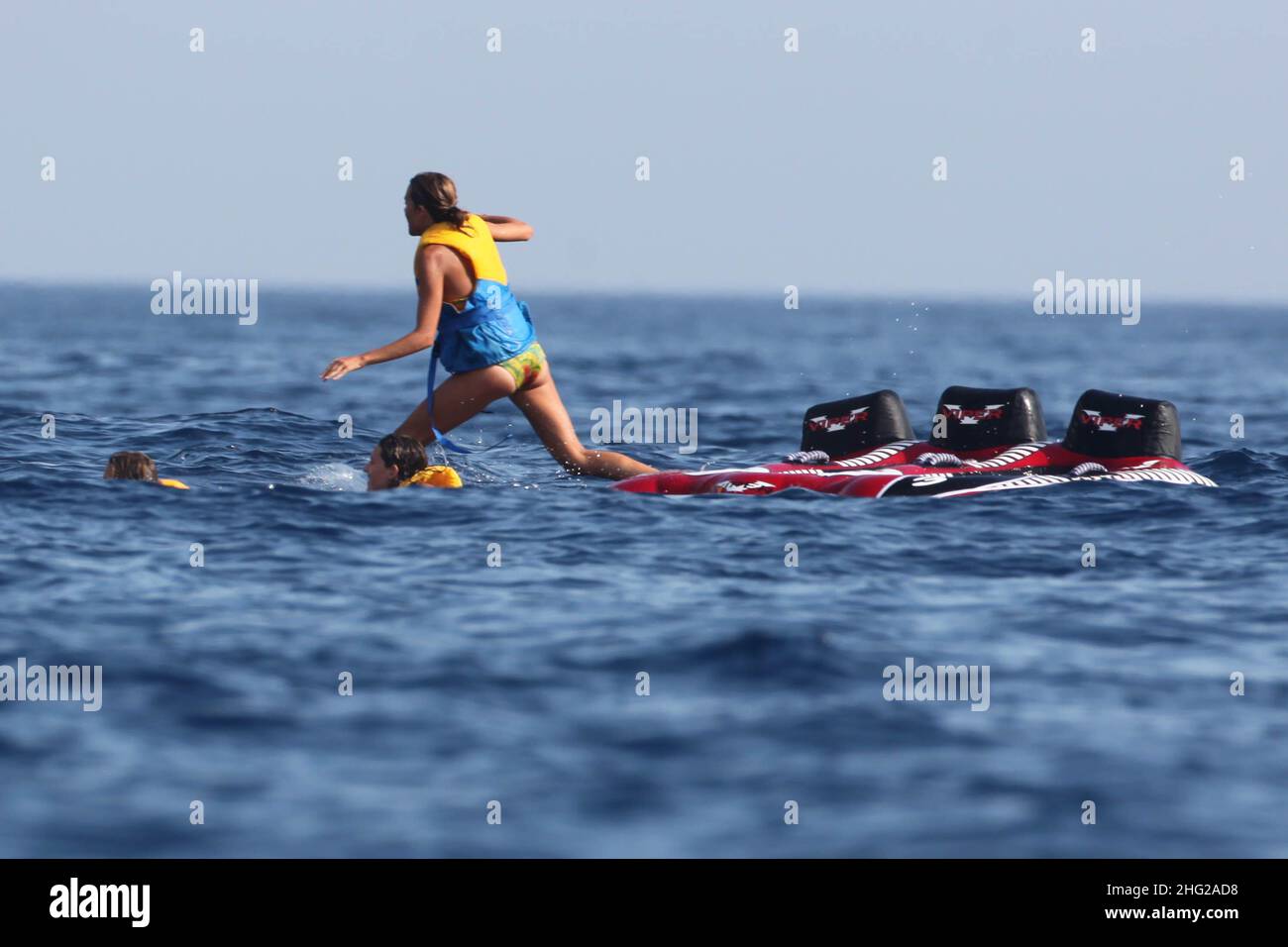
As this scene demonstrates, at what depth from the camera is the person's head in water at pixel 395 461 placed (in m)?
10.9

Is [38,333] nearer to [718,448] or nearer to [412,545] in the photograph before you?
[718,448]

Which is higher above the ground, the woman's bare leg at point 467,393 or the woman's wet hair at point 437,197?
the woman's wet hair at point 437,197

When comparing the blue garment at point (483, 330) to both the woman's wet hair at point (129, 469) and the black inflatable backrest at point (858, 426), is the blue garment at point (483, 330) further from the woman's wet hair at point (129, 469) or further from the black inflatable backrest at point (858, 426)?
the black inflatable backrest at point (858, 426)

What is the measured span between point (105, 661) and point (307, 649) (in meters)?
0.86

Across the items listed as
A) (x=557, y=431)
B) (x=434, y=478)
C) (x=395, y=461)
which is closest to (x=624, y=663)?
(x=395, y=461)

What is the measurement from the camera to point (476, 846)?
525 centimetres

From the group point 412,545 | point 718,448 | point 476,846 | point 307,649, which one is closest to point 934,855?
point 476,846

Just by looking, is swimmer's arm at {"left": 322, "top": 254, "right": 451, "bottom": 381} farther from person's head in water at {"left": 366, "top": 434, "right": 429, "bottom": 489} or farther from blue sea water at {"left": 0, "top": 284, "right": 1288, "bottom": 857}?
blue sea water at {"left": 0, "top": 284, "right": 1288, "bottom": 857}

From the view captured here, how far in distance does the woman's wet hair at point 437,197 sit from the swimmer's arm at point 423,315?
0.73ft

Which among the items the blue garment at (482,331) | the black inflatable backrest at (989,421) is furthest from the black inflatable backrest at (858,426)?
the blue garment at (482,331)

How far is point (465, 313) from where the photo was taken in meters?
10.8

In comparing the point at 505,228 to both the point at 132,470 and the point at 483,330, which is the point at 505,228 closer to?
the point at 483,330

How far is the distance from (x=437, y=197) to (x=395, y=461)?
174 centimetres

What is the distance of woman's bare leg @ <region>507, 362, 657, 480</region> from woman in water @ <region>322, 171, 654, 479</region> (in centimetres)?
1
